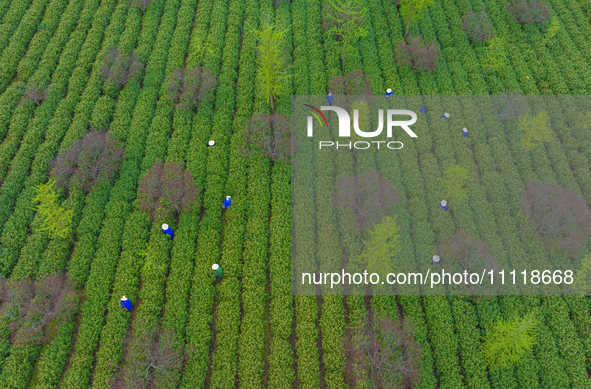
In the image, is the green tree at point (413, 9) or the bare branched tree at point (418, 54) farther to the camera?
the green tree at point (413, 9)

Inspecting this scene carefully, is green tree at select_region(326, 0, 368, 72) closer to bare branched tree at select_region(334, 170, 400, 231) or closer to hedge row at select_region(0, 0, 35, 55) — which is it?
bare branched tree at select_region(334, 170, 400, 231)

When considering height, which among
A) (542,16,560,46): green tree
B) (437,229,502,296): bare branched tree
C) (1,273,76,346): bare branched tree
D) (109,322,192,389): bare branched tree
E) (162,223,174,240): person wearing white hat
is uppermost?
(542,16,560,46): green tree

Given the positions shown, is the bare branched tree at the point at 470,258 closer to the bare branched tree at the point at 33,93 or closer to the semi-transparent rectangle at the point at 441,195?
the semi-transparent rectangle at the point at 441,195

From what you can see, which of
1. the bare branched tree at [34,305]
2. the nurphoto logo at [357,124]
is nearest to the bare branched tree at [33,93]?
the bare branched tree at [34,305]

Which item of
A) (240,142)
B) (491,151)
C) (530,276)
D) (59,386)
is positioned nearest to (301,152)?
(240,142)

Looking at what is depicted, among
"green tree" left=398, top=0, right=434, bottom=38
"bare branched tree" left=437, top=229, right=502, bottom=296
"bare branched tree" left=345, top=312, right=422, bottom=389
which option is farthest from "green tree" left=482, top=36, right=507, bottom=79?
"bare branched tree" left=345, top=312, right=422, bottom=389

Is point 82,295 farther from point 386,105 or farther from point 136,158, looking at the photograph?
point 386,105
